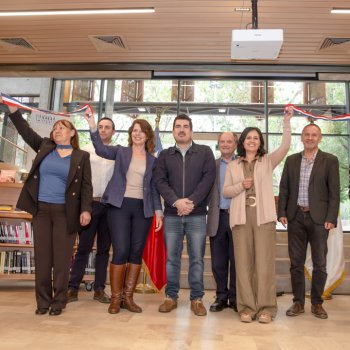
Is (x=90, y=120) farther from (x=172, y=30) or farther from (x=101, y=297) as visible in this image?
(x=172, y=30)

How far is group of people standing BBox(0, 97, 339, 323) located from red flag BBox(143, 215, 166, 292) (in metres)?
0.65

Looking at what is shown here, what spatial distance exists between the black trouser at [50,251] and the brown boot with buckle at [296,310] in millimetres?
1794

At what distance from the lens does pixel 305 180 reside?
3162 mm

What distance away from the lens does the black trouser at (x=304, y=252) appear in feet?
9.98

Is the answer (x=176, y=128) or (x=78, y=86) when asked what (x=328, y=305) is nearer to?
(x=176, y=128)

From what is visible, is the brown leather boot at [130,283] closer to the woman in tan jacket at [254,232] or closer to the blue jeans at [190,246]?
the blue jeans at [190,246]

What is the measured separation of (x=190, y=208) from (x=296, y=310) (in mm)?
1227

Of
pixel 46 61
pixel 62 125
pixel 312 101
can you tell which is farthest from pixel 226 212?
pixel 312 101

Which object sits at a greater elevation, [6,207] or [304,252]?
[6,207]

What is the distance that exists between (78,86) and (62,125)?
211 inches

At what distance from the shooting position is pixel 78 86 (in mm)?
7949

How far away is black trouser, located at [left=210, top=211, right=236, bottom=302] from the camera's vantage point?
123 inches

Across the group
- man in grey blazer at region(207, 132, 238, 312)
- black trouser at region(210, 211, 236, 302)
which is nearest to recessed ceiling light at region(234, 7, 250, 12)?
man in grey blazer at region(207, 132, 238, 312)

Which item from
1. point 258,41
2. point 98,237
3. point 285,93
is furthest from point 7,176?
point 285,93
